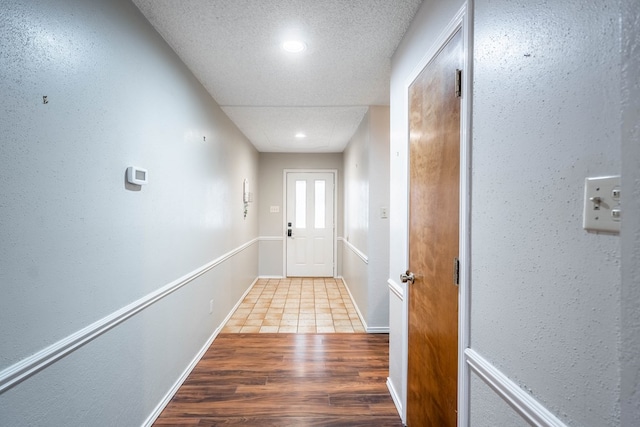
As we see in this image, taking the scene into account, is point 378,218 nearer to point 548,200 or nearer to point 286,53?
point 286,53

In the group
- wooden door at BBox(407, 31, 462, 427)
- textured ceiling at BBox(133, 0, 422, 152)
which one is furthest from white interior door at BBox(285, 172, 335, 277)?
wooden door at BBox(407, 31, 462, 427)

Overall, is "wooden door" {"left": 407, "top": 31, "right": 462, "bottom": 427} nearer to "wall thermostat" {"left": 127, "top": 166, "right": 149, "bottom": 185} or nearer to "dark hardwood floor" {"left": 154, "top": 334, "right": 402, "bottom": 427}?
"dark hardwood floor" {"left": 154, "top": 334, "right": 402, "bottom": 427}

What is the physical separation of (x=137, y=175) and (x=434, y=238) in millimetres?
1570

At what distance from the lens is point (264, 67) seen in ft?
7.77

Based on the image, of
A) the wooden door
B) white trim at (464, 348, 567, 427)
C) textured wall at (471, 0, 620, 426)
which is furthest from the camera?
the wooden door

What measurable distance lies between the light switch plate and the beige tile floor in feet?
9.63

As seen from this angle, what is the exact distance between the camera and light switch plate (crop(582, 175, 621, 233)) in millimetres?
590

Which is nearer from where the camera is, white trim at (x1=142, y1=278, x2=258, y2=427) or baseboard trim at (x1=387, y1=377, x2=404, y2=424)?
white trim at (x1=142, y1=278, x2=258, y2=427)

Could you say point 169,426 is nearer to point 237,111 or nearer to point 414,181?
point 414,181

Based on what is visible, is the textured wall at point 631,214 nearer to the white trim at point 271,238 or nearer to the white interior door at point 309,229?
the white interior door at point 309,229

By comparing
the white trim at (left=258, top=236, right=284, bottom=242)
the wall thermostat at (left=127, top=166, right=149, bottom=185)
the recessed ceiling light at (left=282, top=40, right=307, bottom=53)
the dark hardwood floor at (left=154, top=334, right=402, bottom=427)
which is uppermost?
the recessed ceiling light at (left=282, top=40, right=307, bottom=53)

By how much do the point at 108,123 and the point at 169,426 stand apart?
1745 millimetres

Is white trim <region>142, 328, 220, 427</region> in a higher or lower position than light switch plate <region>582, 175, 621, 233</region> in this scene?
lower

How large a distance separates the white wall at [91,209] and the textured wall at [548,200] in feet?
5.02
